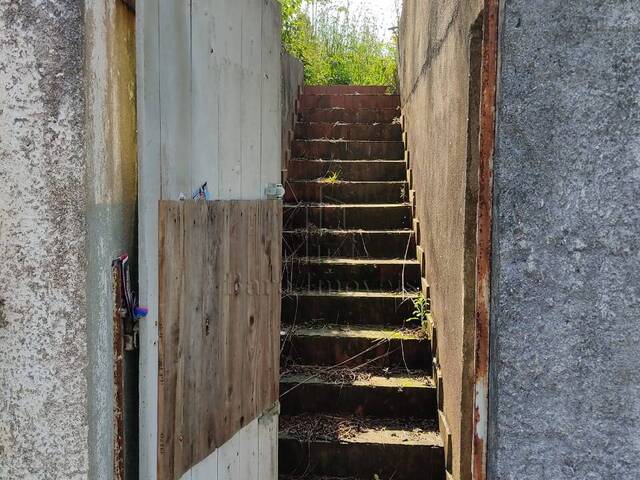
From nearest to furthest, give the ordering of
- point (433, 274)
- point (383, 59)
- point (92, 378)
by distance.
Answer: point (92, 378)
point (433, 274)
point (383, 59)

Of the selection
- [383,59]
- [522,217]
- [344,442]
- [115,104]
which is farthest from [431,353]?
[383,59]

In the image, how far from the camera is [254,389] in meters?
2.66

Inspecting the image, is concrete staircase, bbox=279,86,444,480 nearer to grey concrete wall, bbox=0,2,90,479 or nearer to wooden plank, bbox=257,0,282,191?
wooden plank, bbox=257,0,282,191

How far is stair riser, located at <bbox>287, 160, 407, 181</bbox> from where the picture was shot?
247 inches

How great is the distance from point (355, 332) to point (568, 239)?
9.81 ft

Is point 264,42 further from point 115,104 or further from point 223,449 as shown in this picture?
point 223,449

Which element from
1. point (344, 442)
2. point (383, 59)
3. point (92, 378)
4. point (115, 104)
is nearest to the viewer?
point (92, 378)

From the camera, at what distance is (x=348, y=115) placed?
7.32 metres

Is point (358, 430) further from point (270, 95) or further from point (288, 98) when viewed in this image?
point (288, 98)

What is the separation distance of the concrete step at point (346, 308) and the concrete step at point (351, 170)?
5.69 ft

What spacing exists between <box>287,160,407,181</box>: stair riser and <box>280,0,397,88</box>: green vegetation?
2.27 metres

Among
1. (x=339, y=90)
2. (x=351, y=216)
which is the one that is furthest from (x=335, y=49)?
(x=351, y=216)

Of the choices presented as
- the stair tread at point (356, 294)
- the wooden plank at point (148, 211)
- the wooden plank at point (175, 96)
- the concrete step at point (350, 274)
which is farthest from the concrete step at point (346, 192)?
the wooden plank at point (148, 211)

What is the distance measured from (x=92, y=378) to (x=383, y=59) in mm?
8974
